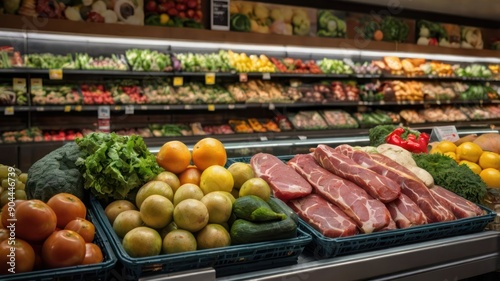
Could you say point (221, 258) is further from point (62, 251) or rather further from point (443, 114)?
point (443, 114)

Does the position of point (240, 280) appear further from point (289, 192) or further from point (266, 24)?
point (266, 24)

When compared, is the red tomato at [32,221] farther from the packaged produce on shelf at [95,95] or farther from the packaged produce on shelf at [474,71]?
the packaged produce on shelf at [474,71]

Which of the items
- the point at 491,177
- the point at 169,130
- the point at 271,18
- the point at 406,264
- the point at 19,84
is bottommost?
the point at 406,264

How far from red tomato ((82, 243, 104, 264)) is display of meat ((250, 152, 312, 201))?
80cm

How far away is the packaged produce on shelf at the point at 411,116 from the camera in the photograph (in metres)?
7.27

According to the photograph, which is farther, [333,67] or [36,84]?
[333,67]

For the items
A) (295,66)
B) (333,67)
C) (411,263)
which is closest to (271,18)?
(295,66)

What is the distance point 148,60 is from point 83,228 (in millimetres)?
3975

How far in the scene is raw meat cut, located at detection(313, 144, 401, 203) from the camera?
6.70ft

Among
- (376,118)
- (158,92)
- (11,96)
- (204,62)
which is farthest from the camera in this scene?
(376,118)

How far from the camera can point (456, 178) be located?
94.9 inches

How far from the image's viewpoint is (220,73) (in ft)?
18.4

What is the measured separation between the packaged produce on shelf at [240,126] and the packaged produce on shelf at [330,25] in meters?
1.80

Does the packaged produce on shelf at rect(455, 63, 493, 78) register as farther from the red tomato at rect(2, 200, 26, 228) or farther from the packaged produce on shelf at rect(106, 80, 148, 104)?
the red tomato at rect(2, 200, 26, 228)
